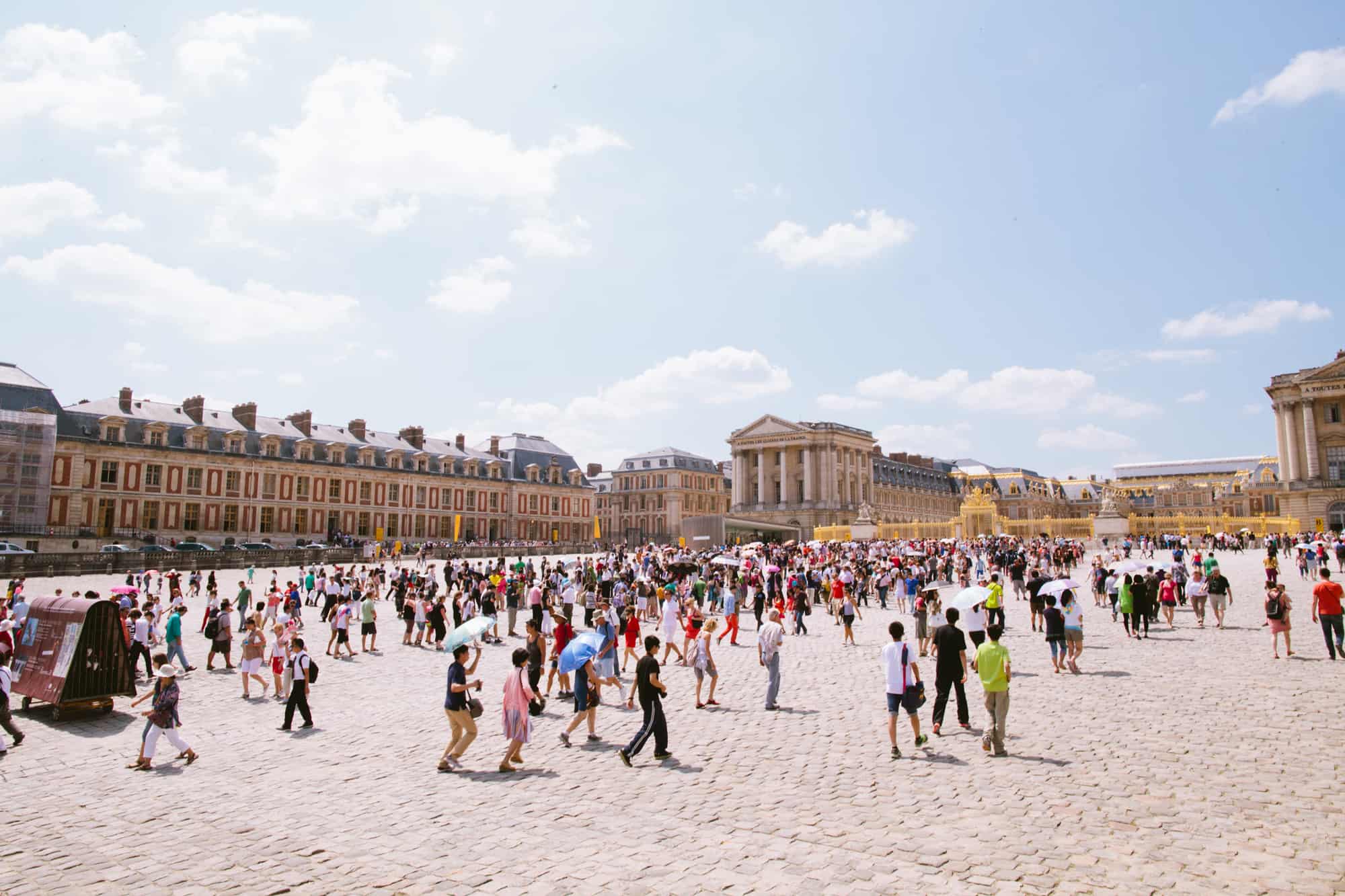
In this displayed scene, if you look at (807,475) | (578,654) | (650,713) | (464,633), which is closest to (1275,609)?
(650,713)

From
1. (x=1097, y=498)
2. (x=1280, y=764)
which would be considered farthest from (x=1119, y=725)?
(x=1097, y=498)

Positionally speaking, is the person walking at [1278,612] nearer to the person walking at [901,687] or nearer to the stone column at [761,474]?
the person walking at [901,687]

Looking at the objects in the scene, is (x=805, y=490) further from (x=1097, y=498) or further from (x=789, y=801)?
(x=789, y=801)

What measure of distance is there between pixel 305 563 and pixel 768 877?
43.2m

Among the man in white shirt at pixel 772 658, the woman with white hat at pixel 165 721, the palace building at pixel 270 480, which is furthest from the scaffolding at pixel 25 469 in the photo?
the man in white shirt at pixel 772 658

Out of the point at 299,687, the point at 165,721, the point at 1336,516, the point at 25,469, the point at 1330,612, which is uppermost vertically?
the point at 25,469

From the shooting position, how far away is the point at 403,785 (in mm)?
9062

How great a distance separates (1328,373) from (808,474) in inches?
1994

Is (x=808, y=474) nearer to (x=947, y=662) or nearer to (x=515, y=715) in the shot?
(x=947, y=662)

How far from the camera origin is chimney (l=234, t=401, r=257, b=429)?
2562 inches

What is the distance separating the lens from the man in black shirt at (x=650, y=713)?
9.64 meters

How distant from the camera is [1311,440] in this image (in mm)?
68938

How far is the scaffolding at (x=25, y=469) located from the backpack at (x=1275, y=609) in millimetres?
55522

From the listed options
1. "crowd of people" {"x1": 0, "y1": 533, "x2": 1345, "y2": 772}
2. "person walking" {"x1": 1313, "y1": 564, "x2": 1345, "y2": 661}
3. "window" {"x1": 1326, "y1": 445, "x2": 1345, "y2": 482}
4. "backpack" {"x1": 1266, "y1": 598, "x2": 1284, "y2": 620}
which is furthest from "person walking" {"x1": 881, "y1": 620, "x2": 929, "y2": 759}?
"window" {"x1": 1326, "y1": 445, "x2": 1345, "y2": 482}
